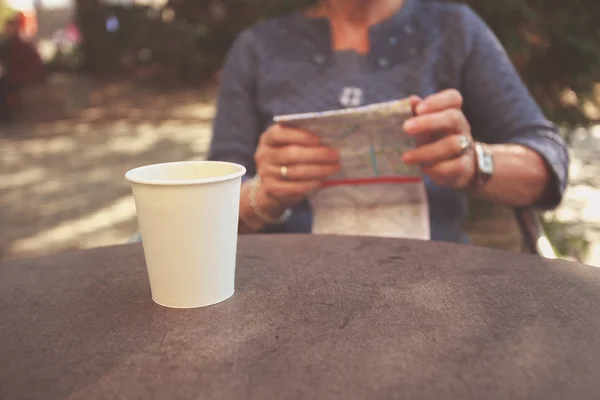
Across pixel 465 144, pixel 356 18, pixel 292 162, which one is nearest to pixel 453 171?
pixel 465 144

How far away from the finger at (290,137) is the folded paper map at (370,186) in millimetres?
13

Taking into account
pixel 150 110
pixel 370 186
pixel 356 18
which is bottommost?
pixel 150 110

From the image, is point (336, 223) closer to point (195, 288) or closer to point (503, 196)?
point (503, 196)

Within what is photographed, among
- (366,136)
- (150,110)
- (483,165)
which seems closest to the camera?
(366,136)

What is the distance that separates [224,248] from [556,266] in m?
0.39

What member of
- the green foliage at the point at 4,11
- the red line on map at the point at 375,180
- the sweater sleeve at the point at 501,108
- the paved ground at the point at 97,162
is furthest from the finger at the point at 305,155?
the green foliage at the point at 4,11

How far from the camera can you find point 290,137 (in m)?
0.93

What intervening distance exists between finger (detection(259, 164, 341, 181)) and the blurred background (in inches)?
20.9

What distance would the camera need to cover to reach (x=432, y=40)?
1266 millimetres

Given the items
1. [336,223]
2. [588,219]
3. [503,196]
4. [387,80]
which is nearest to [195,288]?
[336,223]

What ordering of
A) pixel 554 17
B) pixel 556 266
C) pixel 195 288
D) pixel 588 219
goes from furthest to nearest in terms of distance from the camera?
pixel 588 219
pixel 554 17
pixel 556 266
pixel 195 288

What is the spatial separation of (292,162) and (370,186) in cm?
19

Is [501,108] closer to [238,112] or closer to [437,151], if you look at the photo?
[437,151]

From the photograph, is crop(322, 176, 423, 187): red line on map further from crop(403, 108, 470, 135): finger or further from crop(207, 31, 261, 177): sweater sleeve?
crop(207, 31, 261, 177): sweater sleeve
